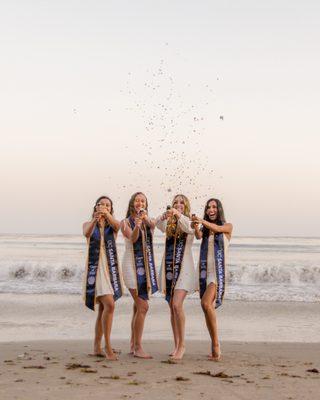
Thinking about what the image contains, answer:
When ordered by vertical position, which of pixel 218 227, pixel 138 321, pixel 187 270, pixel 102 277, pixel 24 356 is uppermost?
pixel 218 227

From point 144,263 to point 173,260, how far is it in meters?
0.33

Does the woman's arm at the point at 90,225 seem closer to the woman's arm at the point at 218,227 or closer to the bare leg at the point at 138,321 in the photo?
the bare leg at the point at 138,321

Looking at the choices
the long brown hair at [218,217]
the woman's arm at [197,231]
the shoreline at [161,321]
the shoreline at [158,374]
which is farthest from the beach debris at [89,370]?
the shoreline at [161,321]

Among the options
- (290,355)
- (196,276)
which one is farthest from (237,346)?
(196,276)

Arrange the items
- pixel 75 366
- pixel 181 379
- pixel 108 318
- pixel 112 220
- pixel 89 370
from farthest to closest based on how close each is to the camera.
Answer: pixel 112 220 < pixel 108 318 < pixel 75 366 < pixel 89 370 < pixel 181 379

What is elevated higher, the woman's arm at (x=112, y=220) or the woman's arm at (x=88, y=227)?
the woman's arm at (x=112, y=220)

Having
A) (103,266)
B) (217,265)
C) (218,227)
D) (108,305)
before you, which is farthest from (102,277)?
(218,227)

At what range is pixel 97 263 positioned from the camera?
23.8 ft

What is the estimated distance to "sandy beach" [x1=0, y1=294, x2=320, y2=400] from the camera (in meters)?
5.67

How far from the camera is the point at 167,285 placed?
736 cm

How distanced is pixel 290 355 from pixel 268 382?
199 centimetres

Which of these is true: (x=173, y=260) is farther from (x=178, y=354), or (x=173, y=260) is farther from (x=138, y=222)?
(x=178, y=354)

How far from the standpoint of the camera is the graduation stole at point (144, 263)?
23.9 feet

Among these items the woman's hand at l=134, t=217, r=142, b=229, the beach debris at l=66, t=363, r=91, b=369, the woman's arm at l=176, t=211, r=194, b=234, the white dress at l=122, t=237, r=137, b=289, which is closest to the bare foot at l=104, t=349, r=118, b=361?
the beach debris at l=66, t=363, r=91, b=369
